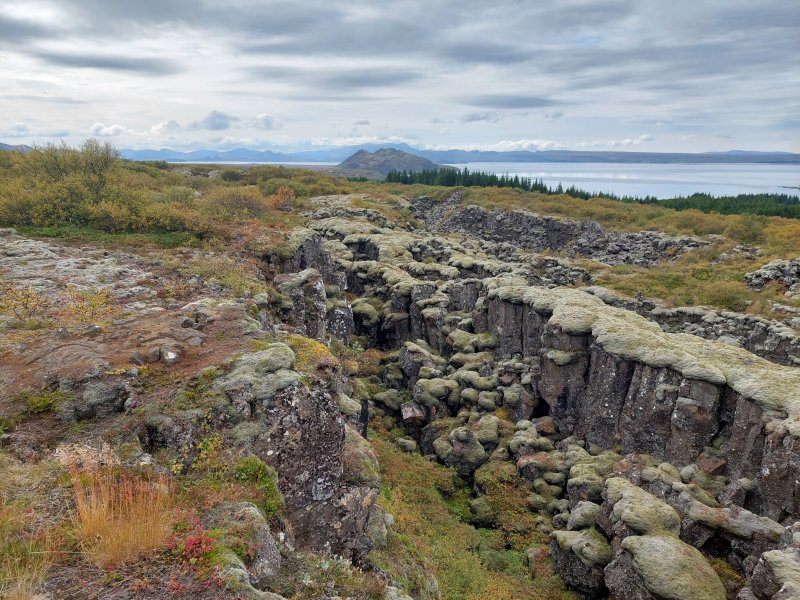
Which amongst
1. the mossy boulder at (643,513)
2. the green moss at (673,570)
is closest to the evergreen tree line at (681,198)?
the mossy boulder at (643,513)

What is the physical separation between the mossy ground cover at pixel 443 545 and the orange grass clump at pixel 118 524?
627cm

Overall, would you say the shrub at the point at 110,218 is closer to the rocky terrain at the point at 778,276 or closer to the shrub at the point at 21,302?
the shrub at the point at 21,302

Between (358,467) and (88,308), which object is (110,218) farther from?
(358,467)

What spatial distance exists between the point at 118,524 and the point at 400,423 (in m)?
22.9

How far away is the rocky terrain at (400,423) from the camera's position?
959 cm

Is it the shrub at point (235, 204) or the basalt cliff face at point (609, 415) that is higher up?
the shrub at point (235, 204)

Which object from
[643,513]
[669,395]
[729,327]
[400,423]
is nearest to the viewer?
[643,513]

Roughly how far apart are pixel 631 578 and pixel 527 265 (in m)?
39.7

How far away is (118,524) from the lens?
→ 683 cm

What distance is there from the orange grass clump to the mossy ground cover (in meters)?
6.27

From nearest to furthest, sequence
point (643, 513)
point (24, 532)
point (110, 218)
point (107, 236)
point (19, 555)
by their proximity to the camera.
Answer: point (19, 555), point (24, 532), point (643, 513), point (107, 236), point (110, 218)

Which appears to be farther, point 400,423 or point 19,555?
point 400,423

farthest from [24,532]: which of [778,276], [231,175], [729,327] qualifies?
[231,175]

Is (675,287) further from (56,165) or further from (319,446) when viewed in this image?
(56,165)
